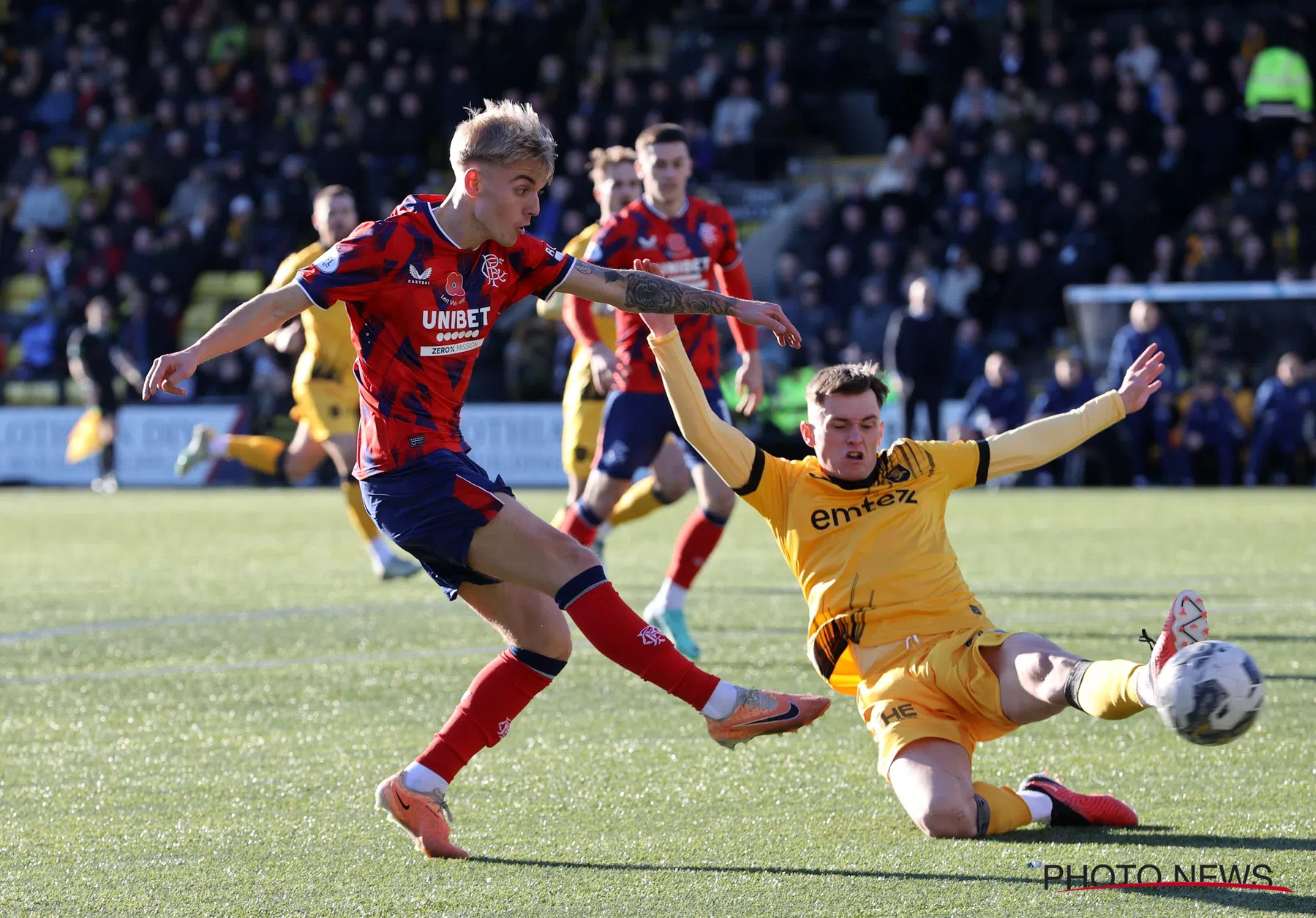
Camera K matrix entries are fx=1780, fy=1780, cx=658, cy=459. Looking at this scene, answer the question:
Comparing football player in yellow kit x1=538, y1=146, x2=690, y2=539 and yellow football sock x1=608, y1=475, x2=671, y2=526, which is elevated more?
football player in yellow kit x1=538, y1=146, x2=690, y2=539

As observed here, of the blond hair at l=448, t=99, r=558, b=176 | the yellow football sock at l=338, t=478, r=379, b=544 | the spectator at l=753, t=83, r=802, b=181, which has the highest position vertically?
the spectator at l=753, t=83, r=802, b=181

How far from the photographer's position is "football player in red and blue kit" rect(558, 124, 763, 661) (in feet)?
26.7

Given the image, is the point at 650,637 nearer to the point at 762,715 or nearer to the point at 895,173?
the point at 762,715

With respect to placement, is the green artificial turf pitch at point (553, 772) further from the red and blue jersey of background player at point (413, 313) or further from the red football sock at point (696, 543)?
the red and blue jersey of background player at point (413, 313)

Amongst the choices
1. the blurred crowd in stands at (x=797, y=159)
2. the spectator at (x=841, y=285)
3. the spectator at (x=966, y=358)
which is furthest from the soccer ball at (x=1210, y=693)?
the spectator at (x=841, y=285)

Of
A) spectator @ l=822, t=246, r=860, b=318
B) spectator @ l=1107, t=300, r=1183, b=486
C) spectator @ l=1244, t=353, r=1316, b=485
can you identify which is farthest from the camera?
spectator @ l=822, t=246, r=860, b=318

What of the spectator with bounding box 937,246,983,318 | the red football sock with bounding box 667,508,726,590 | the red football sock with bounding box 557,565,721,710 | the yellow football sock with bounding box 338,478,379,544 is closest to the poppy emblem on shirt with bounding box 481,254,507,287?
the red football sock with bounding box 557,565,721,710

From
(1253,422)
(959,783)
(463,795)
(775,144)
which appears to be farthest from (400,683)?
(775,144)

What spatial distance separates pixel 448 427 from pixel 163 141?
24.4 m

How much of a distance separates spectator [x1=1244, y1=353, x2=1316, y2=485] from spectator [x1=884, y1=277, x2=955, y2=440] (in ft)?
11.1

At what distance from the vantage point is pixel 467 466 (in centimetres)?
466

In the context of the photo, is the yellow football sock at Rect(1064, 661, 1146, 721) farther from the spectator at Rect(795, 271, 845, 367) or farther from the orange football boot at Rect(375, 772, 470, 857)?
the spectator at Rect(795, 271, 845, 367)

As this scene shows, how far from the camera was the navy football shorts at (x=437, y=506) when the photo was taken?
454 cm

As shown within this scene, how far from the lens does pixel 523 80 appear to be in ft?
86.3
